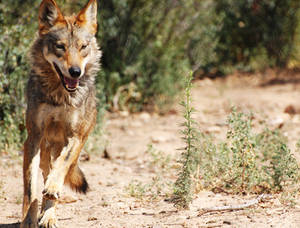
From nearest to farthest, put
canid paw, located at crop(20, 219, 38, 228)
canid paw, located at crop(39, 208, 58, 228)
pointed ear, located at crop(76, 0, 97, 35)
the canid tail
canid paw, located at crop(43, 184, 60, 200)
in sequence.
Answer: canid paw, located at crop(43, 184, 60, 200) → canid paw, located at crop(20, 219, 38, 228) → canid paw, located at crop(39, 208, 58, 228) → pointed ear, located at crop(76, 0, 97, 35) → the canid tail

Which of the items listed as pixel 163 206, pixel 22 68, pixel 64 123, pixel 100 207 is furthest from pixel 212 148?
pixel 22 68

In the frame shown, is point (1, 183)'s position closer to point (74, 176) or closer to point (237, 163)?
point (74, 176)

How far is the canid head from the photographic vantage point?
4395mm

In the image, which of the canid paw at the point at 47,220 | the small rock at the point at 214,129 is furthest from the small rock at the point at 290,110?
the canid paw at the point at 47,220

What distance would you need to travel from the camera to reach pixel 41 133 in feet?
14.5

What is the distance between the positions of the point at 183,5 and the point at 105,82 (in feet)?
7.60

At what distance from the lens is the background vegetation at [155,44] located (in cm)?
687

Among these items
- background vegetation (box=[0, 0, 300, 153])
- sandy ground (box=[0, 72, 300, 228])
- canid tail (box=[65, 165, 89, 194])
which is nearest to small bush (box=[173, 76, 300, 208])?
sandy ground (box=[0, 72, 300, 228])

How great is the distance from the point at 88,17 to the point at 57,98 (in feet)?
2.87

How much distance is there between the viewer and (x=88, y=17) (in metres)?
4.79

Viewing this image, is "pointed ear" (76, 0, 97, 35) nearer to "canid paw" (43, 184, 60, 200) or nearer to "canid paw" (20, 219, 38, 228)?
"canid paw" (43, 184, 60, 200)

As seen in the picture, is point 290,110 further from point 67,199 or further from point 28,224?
point 28,224

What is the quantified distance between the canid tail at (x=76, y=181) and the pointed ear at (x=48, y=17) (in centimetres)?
136

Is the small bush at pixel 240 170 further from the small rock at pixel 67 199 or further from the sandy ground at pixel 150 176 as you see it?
the small rock at pixel 67 199
